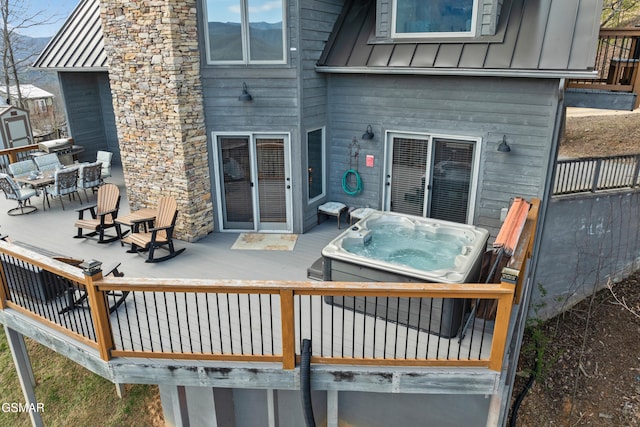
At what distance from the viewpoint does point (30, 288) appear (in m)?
5.02

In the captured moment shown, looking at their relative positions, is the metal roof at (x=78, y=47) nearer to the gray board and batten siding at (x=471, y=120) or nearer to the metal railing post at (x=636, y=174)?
the gray board and batten siding at (x=471, y=120)

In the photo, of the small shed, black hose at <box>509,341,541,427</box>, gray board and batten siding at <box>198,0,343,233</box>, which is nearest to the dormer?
gray board and batten siding at <box>198,0,343,233</box>

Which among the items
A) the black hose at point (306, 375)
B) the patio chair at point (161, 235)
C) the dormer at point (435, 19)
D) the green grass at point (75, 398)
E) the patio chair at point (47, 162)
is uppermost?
the dormer at point (435, 19)

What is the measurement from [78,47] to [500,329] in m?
10.3

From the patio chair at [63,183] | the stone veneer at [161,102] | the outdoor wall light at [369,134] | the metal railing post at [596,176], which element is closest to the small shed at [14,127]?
the patio chair at [63,183]

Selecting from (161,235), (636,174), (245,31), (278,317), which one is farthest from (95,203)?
(636,174)

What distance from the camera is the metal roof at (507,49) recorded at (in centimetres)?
564

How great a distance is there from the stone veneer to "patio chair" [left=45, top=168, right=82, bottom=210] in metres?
1.91

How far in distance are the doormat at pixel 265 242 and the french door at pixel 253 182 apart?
0.18 meters

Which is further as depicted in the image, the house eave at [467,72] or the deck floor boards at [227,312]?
the house eave at [467,72]

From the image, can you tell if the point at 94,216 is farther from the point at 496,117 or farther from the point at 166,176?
the point at 496,117

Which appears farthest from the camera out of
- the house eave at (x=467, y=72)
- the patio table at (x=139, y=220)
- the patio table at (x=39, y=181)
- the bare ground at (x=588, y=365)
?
the patio table at (x=39, y=181)

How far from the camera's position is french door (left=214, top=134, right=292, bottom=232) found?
7148mm

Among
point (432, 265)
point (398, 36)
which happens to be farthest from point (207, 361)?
point (398, 36)
